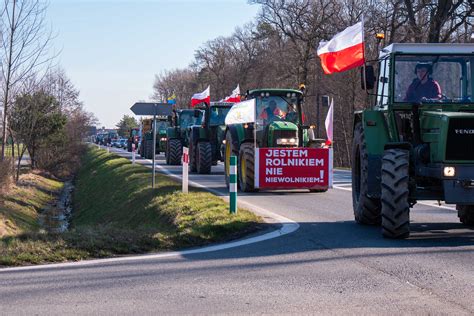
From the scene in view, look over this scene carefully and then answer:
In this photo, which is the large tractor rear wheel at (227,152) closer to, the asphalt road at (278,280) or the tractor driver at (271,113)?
the tractor driver at (271,113)

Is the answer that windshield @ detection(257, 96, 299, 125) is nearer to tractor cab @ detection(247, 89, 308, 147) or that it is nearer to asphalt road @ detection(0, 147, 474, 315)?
tractor cab @ detection(247, 89, 308, 147)

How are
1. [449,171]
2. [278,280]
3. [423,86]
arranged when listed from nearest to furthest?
1. [278,280]
2. [449,171]
3. [423,86]

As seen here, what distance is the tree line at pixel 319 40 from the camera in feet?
121

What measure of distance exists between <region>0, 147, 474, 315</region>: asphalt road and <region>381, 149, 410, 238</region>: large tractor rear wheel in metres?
0.22

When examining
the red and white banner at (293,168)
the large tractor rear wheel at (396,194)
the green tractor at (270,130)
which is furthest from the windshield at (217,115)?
the large tractor rear wheel at (396,194)

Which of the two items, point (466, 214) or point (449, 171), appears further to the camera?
point (466, 214)

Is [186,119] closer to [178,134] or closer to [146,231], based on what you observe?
[178,134]

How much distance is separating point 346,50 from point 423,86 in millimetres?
4282

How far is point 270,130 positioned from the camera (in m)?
19.0

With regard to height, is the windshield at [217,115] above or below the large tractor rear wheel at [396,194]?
above

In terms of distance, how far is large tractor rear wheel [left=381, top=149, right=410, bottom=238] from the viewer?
962 centimetres

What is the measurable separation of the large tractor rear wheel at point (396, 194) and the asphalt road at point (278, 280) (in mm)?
221

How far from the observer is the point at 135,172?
29984 millimetres

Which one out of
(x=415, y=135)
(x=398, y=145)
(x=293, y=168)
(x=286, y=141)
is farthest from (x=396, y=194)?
(x=286, y=141)
